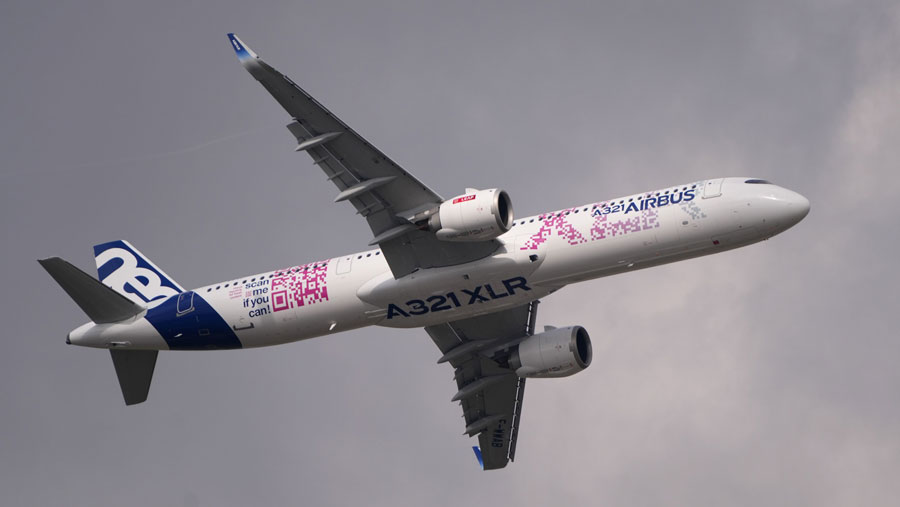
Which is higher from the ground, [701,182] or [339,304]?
[701,182]

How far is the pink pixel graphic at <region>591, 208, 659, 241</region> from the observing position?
5459 centimetres

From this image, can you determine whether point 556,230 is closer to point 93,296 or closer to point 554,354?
point 554,354

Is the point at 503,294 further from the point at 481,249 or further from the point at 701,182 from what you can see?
the point at 701,182

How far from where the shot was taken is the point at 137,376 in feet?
216

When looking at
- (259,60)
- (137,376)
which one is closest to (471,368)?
(137,376)

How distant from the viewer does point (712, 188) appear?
5481 cm

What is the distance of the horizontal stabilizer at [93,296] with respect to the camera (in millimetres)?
61250

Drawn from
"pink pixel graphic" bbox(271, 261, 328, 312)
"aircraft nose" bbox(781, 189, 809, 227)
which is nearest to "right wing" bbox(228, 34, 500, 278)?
"pink pixel graphic" bbox(271, 261, 328, 312)

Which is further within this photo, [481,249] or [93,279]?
[93,279]

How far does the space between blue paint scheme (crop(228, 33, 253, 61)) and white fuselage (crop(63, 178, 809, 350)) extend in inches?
493

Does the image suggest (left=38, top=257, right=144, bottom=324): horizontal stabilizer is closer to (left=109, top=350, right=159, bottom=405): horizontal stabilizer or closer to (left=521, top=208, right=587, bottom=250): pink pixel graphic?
(left=109, top=350, right=159, bottom=405): horizontal stabilizer

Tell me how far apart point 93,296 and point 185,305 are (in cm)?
457

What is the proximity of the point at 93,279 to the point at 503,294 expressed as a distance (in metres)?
20.2

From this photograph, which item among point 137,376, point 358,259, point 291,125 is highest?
point 291,125
